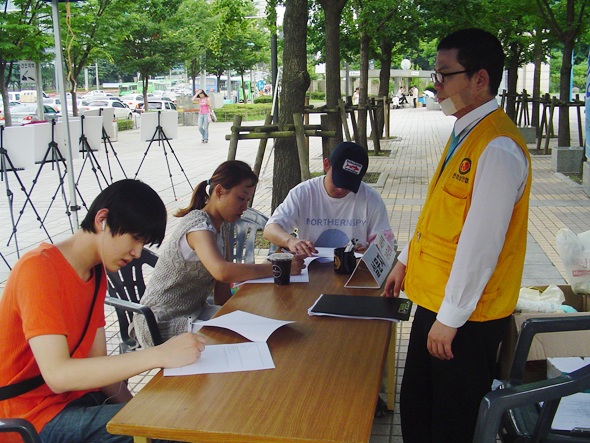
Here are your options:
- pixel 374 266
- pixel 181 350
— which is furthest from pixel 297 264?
pixel 181 350

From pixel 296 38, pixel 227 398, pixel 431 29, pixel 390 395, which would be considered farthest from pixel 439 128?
pixel 227 398

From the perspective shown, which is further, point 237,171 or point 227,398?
point 237,171

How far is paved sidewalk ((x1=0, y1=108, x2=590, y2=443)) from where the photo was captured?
18.7 feet

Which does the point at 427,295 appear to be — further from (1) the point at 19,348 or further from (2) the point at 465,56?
(1) the point at 19,348

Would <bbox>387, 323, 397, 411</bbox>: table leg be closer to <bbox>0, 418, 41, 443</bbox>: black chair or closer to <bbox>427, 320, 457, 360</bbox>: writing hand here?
<bbox>427, 320, 457, 360</bbox>: writing hand

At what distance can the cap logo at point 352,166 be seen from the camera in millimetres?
3285

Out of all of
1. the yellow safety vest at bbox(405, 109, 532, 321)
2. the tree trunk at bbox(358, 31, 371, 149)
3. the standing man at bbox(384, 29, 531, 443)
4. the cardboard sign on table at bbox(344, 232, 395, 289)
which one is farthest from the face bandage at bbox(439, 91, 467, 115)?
the tree trunk at bbox(358, 31, 371, 149)

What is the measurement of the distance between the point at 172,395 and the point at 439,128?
23512 mm

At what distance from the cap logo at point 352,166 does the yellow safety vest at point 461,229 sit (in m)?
1.14

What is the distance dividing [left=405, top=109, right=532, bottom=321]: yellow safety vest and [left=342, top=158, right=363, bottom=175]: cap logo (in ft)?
3.73

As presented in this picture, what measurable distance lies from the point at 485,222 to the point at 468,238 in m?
0.07

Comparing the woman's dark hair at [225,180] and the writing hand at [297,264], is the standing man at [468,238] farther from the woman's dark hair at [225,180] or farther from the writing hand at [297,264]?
the woman's dark hair at [225,180]

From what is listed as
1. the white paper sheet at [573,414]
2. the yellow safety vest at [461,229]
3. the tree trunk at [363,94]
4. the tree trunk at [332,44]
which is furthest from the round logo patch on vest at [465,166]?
the tree trunk at [363,94]

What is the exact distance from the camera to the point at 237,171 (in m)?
3.11
